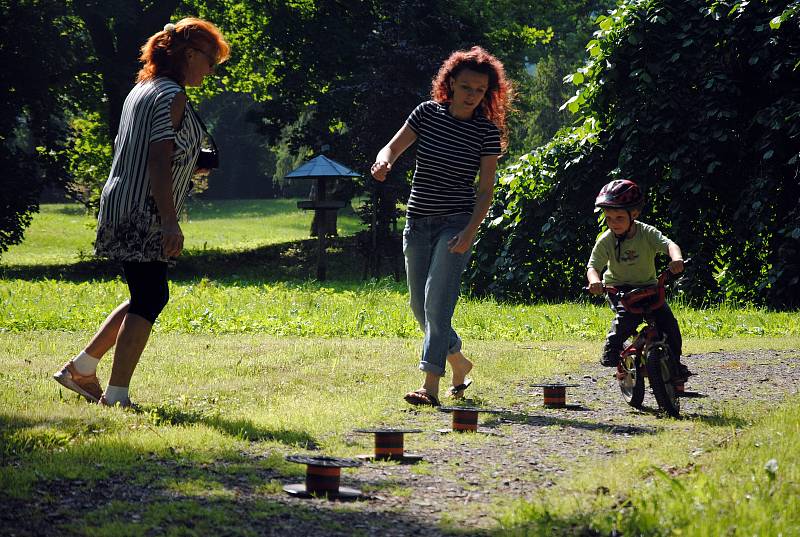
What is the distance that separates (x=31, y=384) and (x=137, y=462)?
276cm

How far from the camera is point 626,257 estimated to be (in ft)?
23.4

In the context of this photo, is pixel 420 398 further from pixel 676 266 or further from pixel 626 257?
pixel 676 266

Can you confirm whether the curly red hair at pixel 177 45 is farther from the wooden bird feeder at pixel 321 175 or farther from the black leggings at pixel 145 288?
the wooden bird feeder at pixel 321 175

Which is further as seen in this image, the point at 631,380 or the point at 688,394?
the point at 688,394

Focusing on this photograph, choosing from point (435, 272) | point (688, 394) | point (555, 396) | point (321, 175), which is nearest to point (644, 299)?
point (555, 396)

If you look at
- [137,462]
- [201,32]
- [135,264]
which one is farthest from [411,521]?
[201,32]

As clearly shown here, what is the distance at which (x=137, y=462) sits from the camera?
504 cm

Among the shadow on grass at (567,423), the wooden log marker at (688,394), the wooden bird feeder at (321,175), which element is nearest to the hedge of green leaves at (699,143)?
the wooden bird feeder at (321,175)

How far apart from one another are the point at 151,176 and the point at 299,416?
165 centimetres

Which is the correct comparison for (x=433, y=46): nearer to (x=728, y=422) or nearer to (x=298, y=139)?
(x=298, y=139)

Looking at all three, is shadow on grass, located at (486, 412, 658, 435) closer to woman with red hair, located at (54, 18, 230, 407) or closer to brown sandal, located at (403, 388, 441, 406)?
brown sandal, located at (403, 388, 441, 406)

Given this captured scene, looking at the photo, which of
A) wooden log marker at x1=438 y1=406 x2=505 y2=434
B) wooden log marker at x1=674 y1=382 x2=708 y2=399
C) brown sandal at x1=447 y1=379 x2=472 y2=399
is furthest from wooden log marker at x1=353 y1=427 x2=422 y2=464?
wooden log marker at x1=674 y1=382 x2=708 y2=399

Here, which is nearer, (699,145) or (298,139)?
(699,145)

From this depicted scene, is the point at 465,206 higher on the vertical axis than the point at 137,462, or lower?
higher
